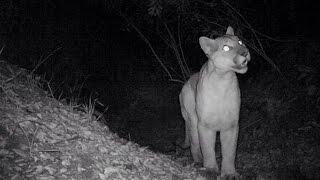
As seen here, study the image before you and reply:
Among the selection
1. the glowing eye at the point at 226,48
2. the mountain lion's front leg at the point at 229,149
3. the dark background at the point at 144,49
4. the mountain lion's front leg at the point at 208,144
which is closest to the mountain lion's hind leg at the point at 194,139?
the mountain lion's front leg at the point at 208,144

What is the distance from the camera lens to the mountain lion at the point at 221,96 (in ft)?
17.6

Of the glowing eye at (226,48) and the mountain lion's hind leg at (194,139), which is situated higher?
the glowing eye at (226,48)

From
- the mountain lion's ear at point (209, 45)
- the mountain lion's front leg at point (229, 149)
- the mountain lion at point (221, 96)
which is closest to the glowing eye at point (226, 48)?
the mountain lion at point (221, 96)

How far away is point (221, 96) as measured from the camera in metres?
5.63

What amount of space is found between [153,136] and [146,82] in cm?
278

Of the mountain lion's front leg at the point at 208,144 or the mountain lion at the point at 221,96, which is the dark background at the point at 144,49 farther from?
the mountain lion's front leg at the point at 208,144

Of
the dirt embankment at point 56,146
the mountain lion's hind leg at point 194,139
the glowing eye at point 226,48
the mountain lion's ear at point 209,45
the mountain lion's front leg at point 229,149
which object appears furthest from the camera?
the mountain lion's hind leg at point 194,139

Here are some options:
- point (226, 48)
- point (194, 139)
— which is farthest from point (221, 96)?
point (194, 139)

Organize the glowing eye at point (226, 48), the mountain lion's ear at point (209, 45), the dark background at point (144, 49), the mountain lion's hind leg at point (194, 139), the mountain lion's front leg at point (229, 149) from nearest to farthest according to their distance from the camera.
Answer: the glowing eye at point (226, 48), the mountain lion's ear at point (209, 45), the mountain lion's front leg at point (229, 149), the mountain lion's hind leg at point (194, 139), the dark background at point (144, 49)

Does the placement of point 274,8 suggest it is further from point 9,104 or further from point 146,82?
point 9,104

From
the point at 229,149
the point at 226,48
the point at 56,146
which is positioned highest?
the point at 226,48

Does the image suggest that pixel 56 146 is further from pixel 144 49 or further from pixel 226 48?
pixel 144 49

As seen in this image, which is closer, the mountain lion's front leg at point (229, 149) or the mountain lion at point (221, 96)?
the mountain lion at point (221, 96)

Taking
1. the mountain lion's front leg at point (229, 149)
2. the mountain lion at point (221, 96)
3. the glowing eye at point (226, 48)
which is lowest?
the mountain lion's front leg at point (229, 149)
